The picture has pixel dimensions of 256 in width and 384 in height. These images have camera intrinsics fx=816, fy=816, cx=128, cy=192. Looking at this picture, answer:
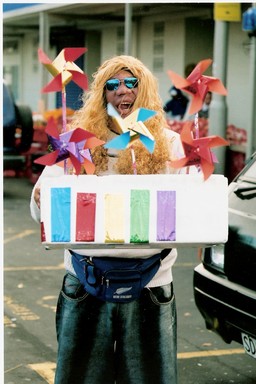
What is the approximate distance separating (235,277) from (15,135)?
10.2 meters

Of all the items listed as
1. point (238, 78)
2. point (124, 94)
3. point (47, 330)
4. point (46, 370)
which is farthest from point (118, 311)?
point (238, 78)

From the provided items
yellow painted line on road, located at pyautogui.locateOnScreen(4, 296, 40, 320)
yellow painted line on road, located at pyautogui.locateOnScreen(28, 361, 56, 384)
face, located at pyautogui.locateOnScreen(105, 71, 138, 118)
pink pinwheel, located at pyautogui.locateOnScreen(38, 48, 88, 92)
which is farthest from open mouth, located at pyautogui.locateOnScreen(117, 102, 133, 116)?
yellow painted line on road, located at pyautogui.locateOnScreen(4, 296, 40, 320)

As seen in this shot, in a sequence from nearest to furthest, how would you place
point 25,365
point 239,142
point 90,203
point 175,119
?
point 90,203 → point 25,365 → point 239,142 → point 175,119

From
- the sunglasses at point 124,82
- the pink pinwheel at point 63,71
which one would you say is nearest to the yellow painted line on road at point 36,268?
the sunglasses at point 124,82

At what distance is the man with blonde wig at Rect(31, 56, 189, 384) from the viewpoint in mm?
2893

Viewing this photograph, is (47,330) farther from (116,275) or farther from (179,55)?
(179,55)

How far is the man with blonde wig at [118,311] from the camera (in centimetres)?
289

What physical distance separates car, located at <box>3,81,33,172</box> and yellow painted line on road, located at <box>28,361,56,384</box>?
352 inches

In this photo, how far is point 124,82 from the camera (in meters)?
2.88

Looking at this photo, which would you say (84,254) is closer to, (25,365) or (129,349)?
(129,349)

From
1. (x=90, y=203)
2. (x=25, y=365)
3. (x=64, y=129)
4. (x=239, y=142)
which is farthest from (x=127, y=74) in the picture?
(x=239, y=142)

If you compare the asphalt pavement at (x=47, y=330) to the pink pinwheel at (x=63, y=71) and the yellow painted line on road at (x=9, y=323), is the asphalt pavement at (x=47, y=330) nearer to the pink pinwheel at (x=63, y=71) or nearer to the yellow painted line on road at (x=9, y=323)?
the yellow painted line on road at (x=9, y=323)

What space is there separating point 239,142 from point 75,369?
29.2 ft

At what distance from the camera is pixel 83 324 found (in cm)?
294
